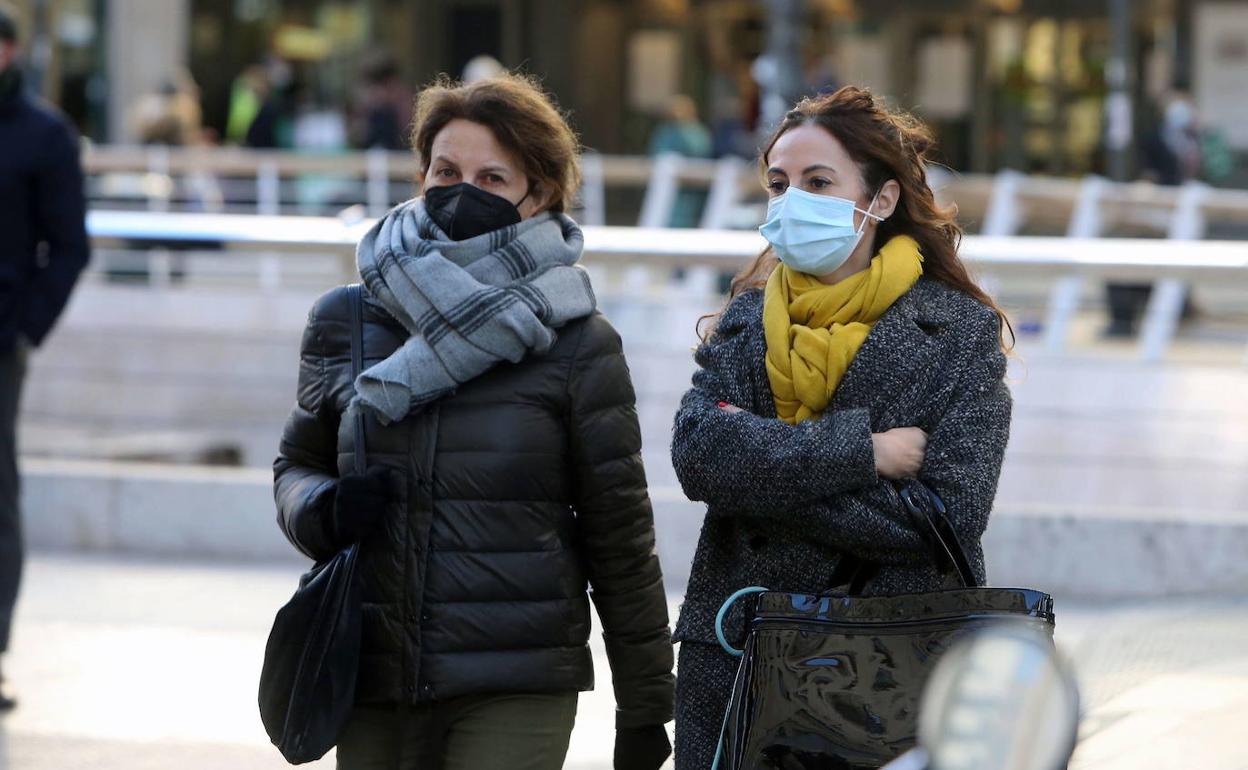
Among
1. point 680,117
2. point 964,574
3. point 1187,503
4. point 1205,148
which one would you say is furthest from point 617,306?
point 1205,148

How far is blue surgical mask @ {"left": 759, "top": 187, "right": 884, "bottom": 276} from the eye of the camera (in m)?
3.09

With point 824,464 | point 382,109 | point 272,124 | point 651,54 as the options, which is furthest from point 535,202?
point 651,54

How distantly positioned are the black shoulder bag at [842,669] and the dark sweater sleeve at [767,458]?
21 centimetres

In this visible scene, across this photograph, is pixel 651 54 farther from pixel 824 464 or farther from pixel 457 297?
pixel 824 464

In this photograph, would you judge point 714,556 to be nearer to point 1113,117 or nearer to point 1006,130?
point 1113,117

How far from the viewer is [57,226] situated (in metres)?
5.46

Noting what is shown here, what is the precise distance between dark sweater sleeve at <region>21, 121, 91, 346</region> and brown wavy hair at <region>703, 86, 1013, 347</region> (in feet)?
9.28

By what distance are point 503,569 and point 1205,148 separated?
17.7m

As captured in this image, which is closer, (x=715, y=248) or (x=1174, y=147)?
(x=715, y=248)

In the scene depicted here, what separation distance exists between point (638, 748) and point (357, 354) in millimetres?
831

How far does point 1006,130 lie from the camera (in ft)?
80.7

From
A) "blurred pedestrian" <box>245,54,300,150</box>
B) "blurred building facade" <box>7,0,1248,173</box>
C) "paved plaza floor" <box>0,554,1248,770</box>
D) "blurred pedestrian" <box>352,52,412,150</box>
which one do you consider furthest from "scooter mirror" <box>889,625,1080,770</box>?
"blurred building facade" <box>7,0,1248,173</box>

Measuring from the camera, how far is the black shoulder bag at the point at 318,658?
3064 mm

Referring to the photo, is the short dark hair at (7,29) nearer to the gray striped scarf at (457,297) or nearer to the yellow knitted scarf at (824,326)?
the gray striped scarf at (457,297)
